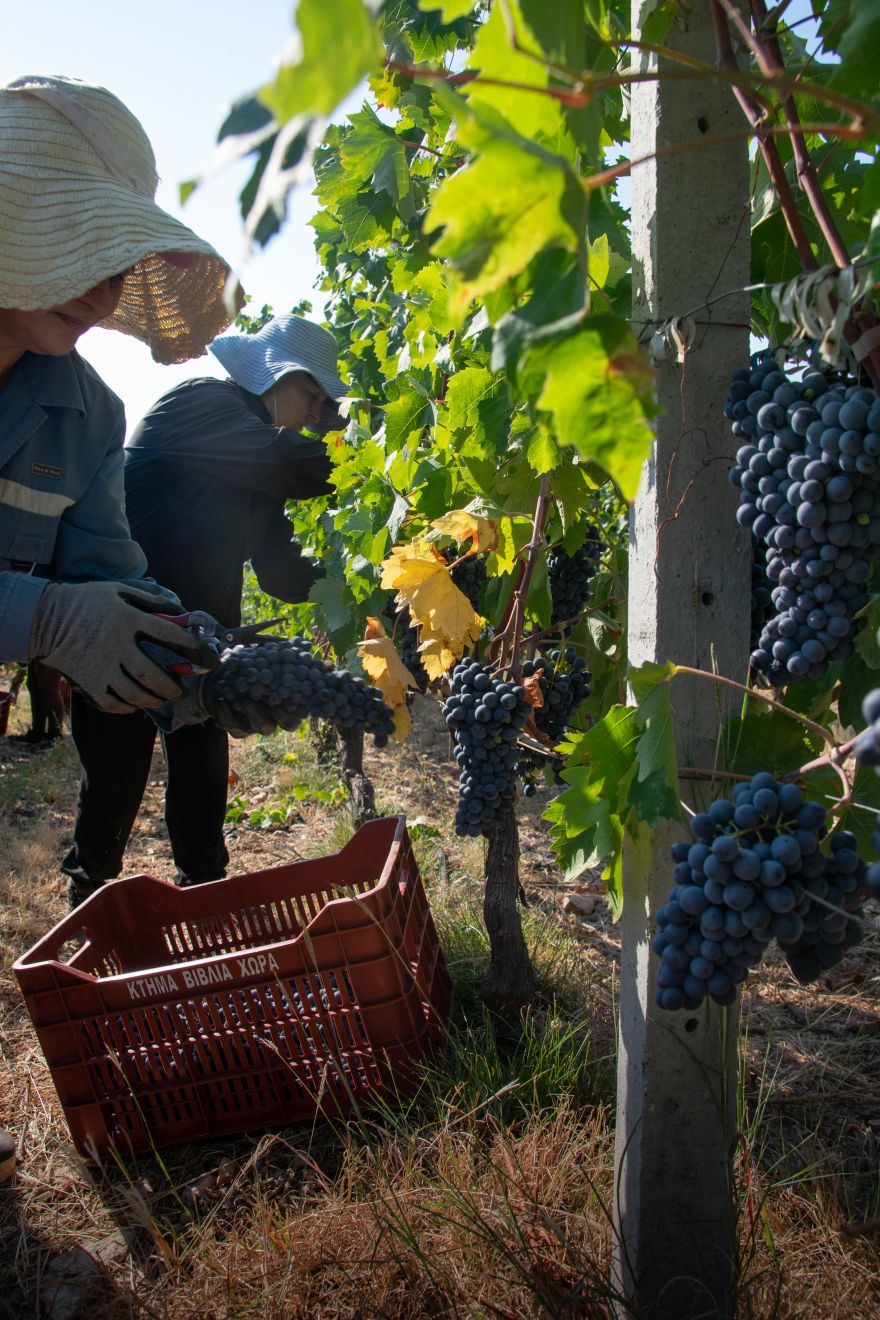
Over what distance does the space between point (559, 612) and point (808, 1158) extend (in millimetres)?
1465

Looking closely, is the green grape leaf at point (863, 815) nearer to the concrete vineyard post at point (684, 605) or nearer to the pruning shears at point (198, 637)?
the concrete vineyard post at point (684, 605)

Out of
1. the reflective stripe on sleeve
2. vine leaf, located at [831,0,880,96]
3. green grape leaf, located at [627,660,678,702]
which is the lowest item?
green grape leaf, located at [627,660,678,702]

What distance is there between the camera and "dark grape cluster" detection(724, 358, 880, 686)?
1.08m

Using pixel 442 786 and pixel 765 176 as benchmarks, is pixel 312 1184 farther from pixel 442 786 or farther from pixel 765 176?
pixel 442 786

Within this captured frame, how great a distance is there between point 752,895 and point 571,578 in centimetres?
179

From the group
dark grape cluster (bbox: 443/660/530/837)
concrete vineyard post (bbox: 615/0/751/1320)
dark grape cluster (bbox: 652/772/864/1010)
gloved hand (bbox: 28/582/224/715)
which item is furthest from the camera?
gloved hand (bbox: 28/582/224/715)

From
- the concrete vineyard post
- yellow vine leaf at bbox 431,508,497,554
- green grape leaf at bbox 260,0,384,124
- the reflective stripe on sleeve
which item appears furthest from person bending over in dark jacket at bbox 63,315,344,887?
green grape leaf at bbox 260,0,384,124

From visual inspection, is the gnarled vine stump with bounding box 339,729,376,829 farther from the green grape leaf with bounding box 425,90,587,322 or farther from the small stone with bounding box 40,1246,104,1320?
the green grape leaf with bounding box 425,90,587,322

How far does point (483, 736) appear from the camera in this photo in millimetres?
2084

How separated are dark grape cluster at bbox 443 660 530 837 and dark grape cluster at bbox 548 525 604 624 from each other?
2.03ft

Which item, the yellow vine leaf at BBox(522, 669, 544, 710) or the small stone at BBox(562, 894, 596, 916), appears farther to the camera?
the small stone at BBox(562, 894, 596, 916)

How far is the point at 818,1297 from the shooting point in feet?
5.08

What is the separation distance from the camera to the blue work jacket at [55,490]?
8.23ft

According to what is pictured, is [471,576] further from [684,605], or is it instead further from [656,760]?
[656,760]
